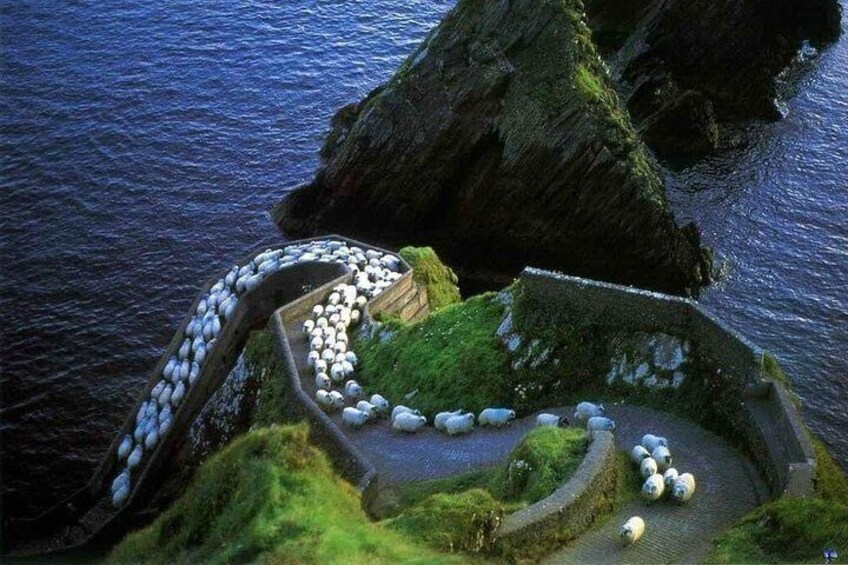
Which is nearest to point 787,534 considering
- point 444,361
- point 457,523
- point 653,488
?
point 653,488

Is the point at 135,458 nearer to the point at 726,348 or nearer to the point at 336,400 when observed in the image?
the point at 336,400

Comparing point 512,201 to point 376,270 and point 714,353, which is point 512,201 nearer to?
point 376,270

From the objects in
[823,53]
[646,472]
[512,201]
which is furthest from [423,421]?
[823,53]

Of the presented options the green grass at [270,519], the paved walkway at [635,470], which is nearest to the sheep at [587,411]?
the paved walkway at [635,470]

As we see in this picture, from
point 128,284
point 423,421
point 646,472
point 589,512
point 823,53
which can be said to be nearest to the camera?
point 589,512

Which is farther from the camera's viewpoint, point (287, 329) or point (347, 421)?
point (287, 329)
